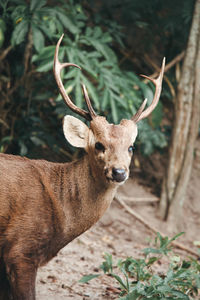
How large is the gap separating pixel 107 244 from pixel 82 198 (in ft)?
7.86

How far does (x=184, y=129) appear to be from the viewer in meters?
5.93

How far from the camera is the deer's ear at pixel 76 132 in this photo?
10.2ft

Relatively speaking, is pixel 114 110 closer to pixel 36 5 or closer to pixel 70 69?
pixel 70 69

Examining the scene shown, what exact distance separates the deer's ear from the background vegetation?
4.71 ft

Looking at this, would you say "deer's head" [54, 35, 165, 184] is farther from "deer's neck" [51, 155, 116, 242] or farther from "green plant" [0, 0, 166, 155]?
"green plant" [0, 0, 166, 155]

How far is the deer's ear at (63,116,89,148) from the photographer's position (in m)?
3.11

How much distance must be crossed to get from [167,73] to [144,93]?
1334 mm

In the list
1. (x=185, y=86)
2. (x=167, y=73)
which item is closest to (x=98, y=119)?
(x=185, y=86)

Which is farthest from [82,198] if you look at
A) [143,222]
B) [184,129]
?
[184,129]

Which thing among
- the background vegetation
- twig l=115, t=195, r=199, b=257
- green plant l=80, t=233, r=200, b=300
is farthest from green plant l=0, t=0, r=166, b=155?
green plant l=80, t=233, r=200, b=300

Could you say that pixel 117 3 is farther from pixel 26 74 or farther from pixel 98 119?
pixel 98 119

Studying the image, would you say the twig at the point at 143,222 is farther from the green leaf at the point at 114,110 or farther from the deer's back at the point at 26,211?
the deer's back at the point at 26,211

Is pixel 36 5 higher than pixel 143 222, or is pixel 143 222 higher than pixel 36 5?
pixel 36 5

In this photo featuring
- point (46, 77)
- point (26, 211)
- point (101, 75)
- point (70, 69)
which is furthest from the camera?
point (46, 77)
